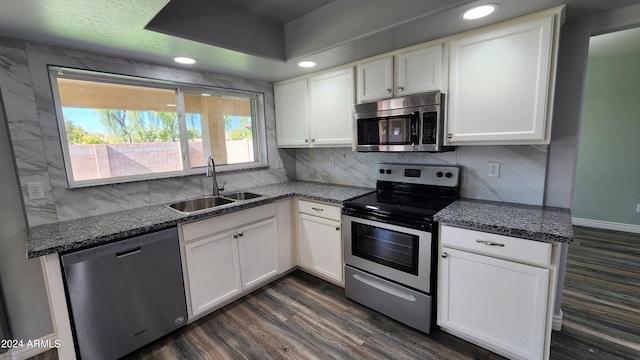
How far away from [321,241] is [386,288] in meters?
0.76

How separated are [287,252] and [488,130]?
211 cm

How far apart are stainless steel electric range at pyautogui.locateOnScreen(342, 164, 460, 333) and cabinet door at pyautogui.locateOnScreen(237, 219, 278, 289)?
0.75 meters

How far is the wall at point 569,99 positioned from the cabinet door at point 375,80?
3.67 feet

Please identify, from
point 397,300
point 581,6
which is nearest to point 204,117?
point 397,300

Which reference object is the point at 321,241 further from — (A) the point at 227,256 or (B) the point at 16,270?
(B) the point at 16,270

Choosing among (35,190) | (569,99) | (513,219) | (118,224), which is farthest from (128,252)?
(569,99)

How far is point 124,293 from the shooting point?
172 cm

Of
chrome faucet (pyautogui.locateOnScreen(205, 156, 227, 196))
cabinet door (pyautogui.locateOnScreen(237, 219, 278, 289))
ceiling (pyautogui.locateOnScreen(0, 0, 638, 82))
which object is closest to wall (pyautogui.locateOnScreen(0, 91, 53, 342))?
ceiling (pyautogui.locateOnScreen(0, 0, 638, 82))

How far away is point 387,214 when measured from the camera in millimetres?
1992

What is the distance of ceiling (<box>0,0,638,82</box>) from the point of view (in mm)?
1426

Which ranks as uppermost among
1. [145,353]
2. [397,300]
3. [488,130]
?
[488,130]

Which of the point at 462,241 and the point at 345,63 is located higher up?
the point at 345,63

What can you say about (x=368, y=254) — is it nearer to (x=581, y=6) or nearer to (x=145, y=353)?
(x=145, y=353)

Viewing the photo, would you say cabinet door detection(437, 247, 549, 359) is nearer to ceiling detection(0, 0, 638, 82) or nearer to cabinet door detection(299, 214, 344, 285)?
cabinet door detection(299, 214, 344, 285)
